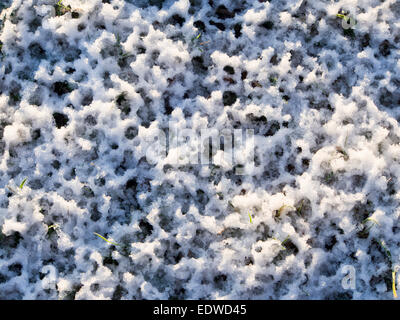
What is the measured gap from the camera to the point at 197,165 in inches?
113

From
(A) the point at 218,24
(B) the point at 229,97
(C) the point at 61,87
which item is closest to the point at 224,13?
(A) the point at 218,24

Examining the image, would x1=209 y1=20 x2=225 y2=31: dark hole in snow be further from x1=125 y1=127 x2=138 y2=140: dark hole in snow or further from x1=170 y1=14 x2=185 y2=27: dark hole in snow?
x1=125 y1=127 x2=138 y2=140: dark hole in snow

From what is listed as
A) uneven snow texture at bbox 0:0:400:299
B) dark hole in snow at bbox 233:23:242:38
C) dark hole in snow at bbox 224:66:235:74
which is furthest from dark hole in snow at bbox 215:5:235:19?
dark hole in snow at bbox 224:66:235:74

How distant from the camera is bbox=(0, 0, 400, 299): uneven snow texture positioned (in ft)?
8.74

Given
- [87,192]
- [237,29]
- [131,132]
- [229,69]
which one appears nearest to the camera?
[87,192]

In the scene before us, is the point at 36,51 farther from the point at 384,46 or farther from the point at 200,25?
the point at 384,46

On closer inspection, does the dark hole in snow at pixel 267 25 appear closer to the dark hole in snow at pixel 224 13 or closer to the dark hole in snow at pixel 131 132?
the dark hole in snow at pixel 224 13

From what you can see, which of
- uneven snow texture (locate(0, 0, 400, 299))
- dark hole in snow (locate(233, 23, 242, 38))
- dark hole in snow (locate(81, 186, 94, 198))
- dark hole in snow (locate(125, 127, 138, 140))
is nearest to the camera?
uneven snow texture (locate(0, 0, 400, 299))

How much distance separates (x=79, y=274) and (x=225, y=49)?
2028 millimetres

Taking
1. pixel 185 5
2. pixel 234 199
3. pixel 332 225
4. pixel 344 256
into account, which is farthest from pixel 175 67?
pixel 344 256

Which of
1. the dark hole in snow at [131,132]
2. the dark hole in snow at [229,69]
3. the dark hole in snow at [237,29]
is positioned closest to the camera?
the dark hole in snow at [131,132]

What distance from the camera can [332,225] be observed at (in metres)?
2.76

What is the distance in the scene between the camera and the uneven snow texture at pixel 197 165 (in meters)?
2.66

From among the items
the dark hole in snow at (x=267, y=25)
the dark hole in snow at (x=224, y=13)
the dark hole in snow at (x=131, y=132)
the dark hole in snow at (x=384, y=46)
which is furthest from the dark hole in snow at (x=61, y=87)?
the dark hole in snow at (x=384, y=46)
